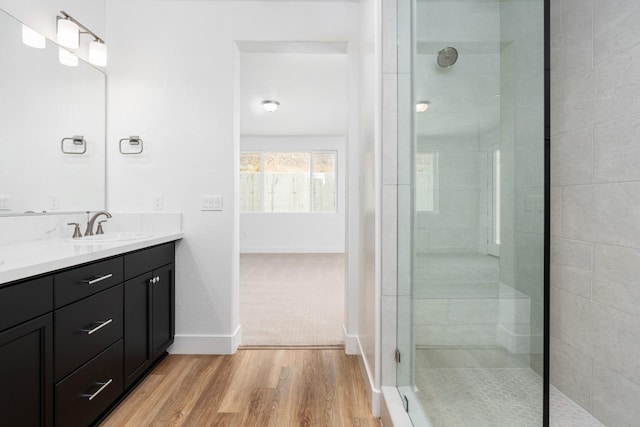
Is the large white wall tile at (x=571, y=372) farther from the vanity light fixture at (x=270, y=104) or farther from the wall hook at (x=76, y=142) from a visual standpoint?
the vanity light fixture at (x=270, y=104)

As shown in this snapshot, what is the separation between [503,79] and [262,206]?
7600 mm

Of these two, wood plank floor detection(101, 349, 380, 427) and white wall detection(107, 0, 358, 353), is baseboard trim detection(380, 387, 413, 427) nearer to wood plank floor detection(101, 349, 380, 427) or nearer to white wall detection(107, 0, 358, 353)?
wood plank floor detection(101, 349, 380, 427)

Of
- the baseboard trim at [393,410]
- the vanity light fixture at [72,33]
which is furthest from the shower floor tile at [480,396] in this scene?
the vanity light fixture at [72,33]

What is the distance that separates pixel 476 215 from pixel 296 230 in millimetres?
7282

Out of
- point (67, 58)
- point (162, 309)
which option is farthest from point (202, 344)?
point (67, 58)

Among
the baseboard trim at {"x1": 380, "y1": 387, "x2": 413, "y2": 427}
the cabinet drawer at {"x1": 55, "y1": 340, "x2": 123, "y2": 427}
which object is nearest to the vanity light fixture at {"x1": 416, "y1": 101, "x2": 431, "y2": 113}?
the baseboard trim at {"x1": 380, "y1": 387, "x2": 413, "y2": 427}

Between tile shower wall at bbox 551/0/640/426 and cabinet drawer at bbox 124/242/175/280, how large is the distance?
2.23 metres

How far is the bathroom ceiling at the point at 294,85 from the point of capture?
9.45 ft

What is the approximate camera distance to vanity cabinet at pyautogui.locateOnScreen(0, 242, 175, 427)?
1208 mm

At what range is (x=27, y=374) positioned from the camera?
125cm

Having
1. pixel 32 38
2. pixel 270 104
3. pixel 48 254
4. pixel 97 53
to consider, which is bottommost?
pixel 48 254

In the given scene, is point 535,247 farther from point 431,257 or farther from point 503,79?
point 431,257

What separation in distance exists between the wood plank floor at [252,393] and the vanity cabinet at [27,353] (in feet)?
1.80

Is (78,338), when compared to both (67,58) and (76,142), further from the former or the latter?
(67,58)
